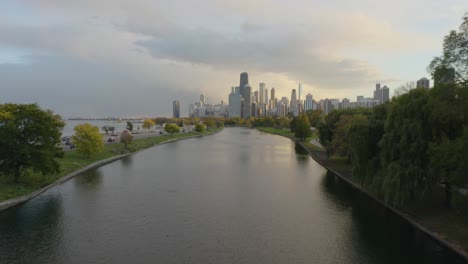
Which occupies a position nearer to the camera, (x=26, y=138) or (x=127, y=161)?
(x=26, y=138)

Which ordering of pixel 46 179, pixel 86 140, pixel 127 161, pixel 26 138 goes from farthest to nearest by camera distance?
pixel 127 161, pixel 86 140, pixel 46 179, pixel 26 138

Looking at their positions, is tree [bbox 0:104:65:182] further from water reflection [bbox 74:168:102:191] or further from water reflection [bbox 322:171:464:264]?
water reflection [bbox 322:171:464:264]

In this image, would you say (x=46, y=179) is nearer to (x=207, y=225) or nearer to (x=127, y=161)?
(x=207, y=225)

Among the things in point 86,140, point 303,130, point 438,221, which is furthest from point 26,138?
point 303,130

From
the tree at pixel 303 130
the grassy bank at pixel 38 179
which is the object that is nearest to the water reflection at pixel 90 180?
the grassy bank at pixel 38 179

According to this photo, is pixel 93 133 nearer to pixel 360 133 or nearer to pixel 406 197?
pixel 360 133

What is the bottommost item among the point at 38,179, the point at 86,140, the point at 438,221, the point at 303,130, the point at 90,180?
the point at 90,180

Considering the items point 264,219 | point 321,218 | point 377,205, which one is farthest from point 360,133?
point 264,219
